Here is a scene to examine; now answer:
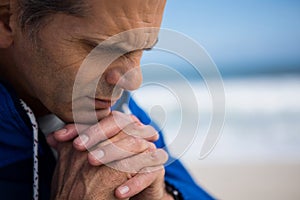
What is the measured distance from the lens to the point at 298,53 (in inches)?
424

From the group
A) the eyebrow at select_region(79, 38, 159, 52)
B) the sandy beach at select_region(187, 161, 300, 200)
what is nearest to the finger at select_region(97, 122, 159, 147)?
the eyebrow at select_region(79, 38, 159, 52)

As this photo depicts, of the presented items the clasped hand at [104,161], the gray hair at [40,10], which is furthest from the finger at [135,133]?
the gray hair at [40,10]

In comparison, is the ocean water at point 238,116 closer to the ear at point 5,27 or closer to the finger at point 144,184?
the finger at point 144,184

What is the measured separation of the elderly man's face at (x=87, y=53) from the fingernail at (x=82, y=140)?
5 centimetres

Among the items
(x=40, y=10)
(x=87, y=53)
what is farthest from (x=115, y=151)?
(x=40, y=10)

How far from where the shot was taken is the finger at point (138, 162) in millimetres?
1369

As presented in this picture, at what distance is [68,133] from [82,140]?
0.20ft

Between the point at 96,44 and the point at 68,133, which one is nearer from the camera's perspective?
the point at 96,44

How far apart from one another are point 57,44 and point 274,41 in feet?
35.1

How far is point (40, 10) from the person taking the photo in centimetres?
131

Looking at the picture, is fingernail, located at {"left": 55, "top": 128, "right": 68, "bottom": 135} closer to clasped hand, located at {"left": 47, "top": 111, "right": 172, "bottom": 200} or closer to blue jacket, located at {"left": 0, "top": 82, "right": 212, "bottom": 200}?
clasped hand, located at {"left": 47, "top": 111, "right": 172, "bottom": 200}

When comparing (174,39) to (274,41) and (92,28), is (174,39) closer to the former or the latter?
(92,28)

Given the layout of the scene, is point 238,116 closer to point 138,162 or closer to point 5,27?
point 138,162

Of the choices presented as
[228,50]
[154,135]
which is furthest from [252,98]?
[154,135]
